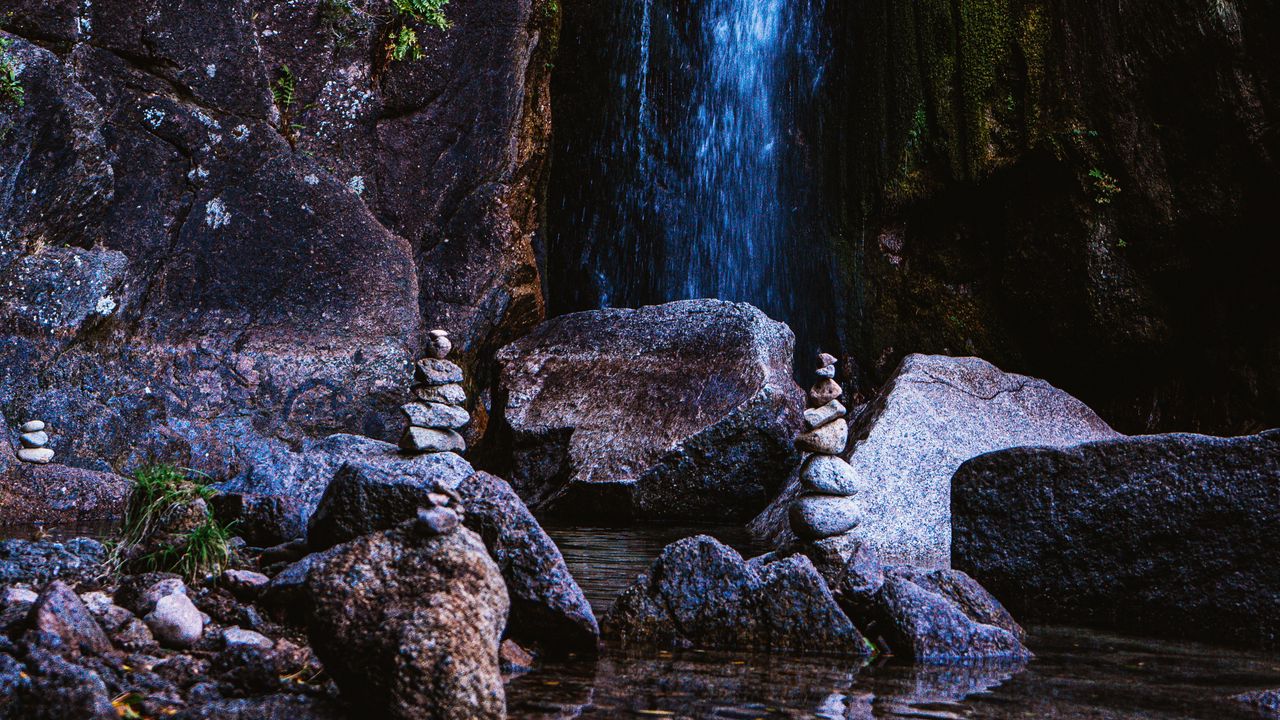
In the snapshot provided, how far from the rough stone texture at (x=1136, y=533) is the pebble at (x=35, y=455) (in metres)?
6.86

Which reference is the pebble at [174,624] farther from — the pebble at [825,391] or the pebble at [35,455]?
the pebble at [35,455]

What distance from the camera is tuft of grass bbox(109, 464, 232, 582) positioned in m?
4.18

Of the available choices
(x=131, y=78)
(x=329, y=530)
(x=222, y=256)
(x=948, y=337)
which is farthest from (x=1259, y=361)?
(x=131, y=78)

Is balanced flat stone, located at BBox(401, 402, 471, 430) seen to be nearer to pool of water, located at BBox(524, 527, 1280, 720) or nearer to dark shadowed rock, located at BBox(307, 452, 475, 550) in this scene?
dark shadowed rock, located at BBox(307, 452, 475, 550)

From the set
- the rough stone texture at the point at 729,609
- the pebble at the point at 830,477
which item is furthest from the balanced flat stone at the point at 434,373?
the rough stone texture at the point at 729,609

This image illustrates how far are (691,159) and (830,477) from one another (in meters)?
7.99

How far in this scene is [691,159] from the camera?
1268 cm

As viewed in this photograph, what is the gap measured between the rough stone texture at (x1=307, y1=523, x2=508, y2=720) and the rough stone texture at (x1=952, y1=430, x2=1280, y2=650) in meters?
3.08

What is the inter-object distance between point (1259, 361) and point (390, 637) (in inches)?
383

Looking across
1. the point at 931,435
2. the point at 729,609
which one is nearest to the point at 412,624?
the point at 729,609

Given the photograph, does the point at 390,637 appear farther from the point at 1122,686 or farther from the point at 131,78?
the point at 131,78

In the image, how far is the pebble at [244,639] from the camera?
3.35 metres

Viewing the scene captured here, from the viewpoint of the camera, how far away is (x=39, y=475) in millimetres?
7539

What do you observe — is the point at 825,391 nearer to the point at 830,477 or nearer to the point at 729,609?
the point at 830,477
